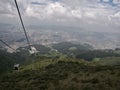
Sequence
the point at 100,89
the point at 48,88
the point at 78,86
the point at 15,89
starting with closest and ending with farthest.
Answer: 1. the point at 100,89
2. the point at 78,86
3. the point at 48,88
4. the point at 15,89

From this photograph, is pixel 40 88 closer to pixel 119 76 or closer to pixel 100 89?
pixel 100 89

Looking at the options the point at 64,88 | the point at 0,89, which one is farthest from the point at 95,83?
the point at 0,89

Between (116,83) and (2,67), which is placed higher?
(116,83)

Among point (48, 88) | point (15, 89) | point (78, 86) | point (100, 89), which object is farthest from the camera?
point (15, 89)

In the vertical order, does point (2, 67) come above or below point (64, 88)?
below

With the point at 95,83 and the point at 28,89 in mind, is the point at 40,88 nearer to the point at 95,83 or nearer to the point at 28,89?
the point at 28,89

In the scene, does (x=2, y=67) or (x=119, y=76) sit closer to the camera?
(x=119, y=76)

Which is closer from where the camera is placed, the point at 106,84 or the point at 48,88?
the point at 106,84

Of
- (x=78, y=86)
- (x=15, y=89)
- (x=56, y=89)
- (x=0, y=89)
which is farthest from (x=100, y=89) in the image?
(x=0, y=89)

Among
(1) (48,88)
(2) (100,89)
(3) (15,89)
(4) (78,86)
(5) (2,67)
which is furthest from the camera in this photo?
(5) (2,67)
